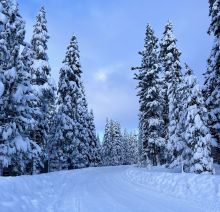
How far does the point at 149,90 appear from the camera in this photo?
40562 mm

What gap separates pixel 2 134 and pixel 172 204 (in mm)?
13576

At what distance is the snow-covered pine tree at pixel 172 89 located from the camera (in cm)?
3300

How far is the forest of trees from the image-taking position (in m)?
23.5

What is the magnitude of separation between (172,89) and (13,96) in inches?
714

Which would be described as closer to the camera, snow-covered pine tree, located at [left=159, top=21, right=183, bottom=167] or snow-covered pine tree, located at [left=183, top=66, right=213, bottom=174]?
snow-covered pine tree, located at [left=183, top=66, right=213, bottom=174]

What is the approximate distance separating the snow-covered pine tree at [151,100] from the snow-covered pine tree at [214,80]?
41.1ft

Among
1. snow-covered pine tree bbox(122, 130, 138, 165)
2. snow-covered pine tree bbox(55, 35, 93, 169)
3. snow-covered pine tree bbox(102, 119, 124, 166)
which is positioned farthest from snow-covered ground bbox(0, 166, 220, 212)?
snow-covered pine tree bbox(122, 130, 138, 165)

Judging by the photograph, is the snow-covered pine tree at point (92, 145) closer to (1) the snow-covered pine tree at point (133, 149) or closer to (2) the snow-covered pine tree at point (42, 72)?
(2) the snow-covered pine tree at point (42, 72)

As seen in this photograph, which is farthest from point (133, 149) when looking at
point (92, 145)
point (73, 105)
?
point (73, 105)

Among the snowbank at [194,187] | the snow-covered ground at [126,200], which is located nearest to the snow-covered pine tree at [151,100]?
the snowbank at [194,187]

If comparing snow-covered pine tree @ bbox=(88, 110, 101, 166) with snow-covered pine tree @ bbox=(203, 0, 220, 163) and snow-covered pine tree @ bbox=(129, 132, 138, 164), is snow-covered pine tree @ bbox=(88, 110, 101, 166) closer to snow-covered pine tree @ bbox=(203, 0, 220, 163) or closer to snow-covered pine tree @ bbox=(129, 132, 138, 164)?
snow-covered pine tree @ bbox=(203, 0, 220, 163)

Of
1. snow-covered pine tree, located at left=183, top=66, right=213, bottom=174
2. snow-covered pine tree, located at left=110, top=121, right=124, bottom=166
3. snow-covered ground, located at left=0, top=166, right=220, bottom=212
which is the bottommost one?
snow-covered ground, located at left=0, top=166, right=220, bottom=212

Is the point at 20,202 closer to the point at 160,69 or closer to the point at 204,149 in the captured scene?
the point at 204,149

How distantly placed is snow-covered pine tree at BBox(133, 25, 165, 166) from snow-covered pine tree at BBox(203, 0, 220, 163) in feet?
41.1
